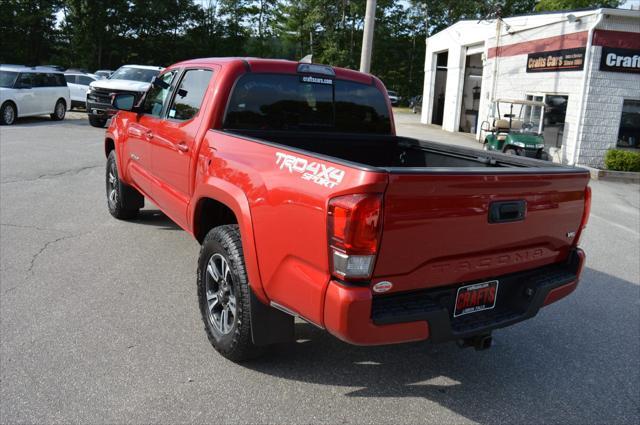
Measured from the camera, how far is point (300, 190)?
2.91m

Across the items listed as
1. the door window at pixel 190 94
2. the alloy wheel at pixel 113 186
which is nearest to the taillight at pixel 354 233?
the door window at pixel 190 94

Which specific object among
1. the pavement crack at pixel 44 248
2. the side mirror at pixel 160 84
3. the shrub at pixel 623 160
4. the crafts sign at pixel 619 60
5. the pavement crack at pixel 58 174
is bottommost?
the pavement crack at pixel 44 248

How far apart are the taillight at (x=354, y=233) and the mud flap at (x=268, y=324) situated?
0.79 m

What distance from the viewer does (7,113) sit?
1720cm

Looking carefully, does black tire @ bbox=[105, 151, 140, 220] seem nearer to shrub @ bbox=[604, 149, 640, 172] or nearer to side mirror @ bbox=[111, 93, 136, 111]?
side mirror @ bbox=[111, 93, 136, 111]

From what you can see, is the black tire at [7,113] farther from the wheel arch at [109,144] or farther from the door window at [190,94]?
the door window at [190,94]

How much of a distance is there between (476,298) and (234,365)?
5.28 feet

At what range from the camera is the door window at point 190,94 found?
14.9ft

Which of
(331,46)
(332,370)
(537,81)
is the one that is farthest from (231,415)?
(331,46)

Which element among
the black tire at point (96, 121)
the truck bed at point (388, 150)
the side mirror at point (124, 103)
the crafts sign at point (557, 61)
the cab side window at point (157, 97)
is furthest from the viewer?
the black tire at point (96, 121)

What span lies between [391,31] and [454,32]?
32807 mm

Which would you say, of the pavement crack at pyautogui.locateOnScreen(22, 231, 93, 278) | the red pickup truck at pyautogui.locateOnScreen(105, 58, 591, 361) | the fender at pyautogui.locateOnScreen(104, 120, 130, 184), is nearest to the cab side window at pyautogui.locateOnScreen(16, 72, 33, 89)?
the fender at pyautogui.locateOnScreen(104, 120, 130, 184)

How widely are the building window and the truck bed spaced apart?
1368cm

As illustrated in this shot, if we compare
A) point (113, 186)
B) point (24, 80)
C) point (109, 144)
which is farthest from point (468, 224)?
point (24, 80)
